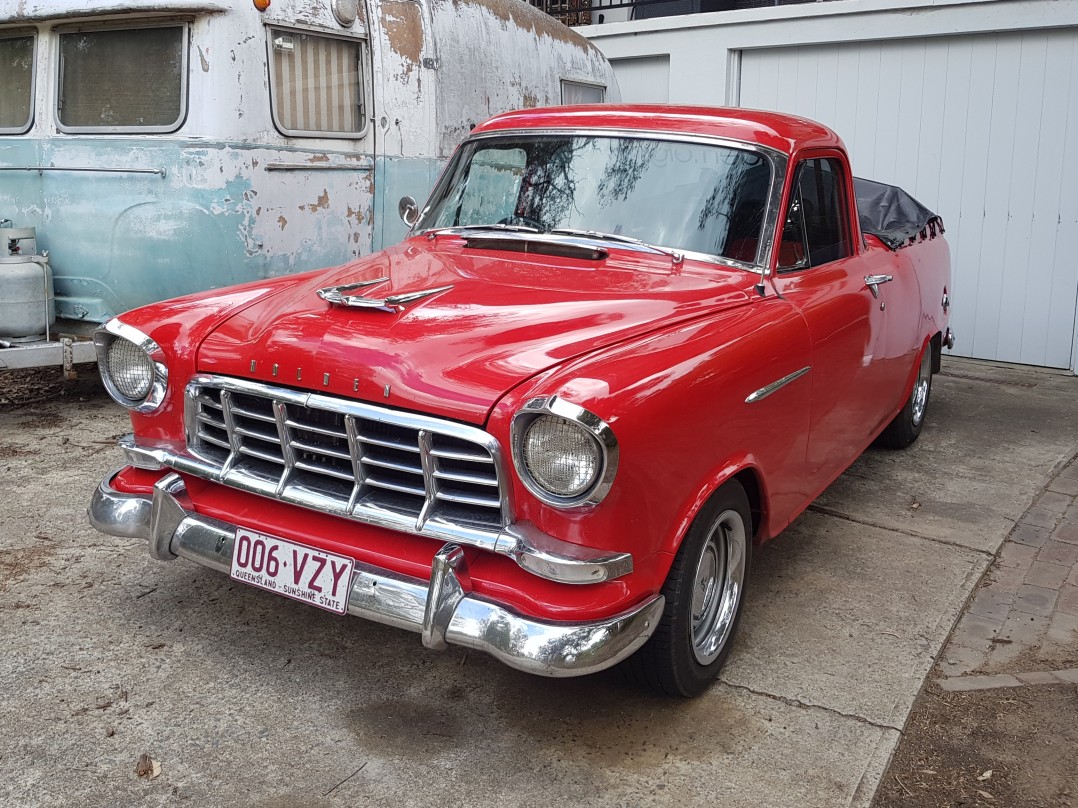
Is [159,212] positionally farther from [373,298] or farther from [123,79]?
[373,298]

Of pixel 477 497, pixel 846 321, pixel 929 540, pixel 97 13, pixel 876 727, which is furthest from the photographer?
pixel 97 13

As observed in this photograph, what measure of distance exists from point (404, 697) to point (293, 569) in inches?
21.2

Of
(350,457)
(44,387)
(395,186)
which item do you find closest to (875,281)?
(350,457)

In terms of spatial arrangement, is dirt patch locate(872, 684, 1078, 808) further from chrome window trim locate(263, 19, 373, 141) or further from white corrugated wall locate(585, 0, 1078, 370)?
white corrugated wall locate(585, 0, 1078, 370)

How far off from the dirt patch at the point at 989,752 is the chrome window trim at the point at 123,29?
479 cm

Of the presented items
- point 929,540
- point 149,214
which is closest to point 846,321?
point 929,540

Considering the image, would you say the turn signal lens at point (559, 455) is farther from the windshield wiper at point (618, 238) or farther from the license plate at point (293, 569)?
the windshield wiper at point (618, 238)

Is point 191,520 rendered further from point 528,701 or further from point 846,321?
point 846,321

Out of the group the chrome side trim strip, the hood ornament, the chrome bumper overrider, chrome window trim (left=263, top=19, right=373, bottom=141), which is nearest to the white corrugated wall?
chrome window trim (left=263, top=19, right=373, bottom=141)

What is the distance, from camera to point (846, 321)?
410 cm

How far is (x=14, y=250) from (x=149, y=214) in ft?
2.64

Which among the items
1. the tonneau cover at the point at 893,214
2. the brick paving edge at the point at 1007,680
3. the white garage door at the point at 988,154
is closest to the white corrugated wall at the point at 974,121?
the white garage door at the point at 988,154

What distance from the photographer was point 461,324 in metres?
3.16

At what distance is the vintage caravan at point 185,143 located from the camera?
19.5ft
